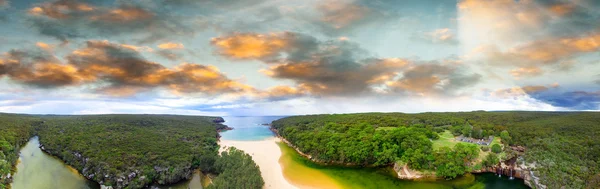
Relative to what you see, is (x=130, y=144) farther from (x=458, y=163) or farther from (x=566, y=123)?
(x=566, y=123)

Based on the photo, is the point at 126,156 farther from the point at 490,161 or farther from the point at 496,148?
the point at 496,148

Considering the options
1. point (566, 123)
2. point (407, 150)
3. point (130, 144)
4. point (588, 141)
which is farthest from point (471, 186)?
point (130, 144)

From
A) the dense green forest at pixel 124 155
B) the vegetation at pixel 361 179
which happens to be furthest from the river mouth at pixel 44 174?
the vegetation at pixel 361 179

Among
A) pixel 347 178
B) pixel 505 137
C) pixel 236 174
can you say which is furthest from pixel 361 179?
pixel 505 137

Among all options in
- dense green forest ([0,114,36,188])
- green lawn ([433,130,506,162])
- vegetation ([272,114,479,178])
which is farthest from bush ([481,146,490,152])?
dense green forest ([0,114,36,188])

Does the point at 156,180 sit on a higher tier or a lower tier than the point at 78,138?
lower

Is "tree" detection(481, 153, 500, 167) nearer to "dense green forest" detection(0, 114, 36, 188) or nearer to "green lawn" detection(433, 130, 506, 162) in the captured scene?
"green lawn" detection(433, 130, 506, 162)
